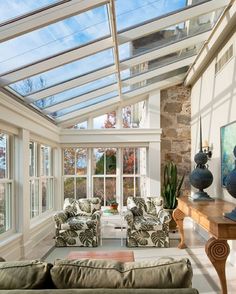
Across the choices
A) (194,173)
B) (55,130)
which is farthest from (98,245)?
(55,130)

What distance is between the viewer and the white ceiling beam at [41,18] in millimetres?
3229

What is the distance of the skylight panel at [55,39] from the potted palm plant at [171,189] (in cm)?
410

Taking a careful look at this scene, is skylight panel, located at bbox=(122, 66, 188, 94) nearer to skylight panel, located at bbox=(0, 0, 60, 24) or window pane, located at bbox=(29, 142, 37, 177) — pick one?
window pane, located at bbox=(29, 142, 37, 177)

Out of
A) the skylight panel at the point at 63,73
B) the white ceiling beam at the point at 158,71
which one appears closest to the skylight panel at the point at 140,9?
the skylight panel at the point at 63,73

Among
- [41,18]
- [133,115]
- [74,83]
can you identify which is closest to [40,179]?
[74,83]

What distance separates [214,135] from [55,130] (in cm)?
341

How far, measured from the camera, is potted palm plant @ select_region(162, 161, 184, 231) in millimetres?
7445

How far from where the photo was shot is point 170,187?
24.5 ft

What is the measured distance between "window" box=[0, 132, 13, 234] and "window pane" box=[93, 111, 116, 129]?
130 inches

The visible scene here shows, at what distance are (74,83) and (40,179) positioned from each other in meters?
2.41

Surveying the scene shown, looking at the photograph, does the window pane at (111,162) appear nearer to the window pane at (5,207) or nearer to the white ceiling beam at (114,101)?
the white ceiling beam at (114,101)

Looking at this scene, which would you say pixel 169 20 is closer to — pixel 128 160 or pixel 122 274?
A: pixel 122 274

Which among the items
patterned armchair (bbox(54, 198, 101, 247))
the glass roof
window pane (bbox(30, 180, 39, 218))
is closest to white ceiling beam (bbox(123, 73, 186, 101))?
the glass roof

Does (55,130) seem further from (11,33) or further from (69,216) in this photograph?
(11,33)
